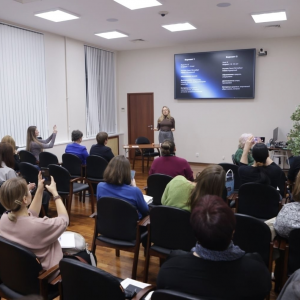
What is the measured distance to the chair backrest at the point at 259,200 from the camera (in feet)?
10.2

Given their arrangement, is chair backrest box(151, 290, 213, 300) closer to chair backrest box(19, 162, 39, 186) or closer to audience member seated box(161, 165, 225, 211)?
audience member seated box(161, 165, 225, 211)

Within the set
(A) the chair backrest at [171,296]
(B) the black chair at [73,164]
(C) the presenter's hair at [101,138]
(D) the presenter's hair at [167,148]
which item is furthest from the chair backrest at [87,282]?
(C) the presenter's hair at [101,138]

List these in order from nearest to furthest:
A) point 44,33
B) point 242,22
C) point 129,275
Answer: point 129,275, point 242,22, point 44,33

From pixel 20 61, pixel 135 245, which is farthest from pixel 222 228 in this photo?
pixel 20 61

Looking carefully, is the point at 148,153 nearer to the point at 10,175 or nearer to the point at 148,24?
the point at 148,24

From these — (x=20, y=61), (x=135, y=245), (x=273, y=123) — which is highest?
(x=20, y=61)

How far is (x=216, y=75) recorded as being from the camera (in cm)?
827

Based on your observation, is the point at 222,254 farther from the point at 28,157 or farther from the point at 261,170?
the point at 28,157

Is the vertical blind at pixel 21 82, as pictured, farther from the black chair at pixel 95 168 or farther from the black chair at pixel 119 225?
the black chair at pixel 119 225

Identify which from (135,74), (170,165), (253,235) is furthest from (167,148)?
(135,74)

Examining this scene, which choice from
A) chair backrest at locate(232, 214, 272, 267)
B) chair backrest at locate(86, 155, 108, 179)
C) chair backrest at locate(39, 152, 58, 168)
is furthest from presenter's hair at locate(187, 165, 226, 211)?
chair backrest at locate(39, 152, 58, 168)

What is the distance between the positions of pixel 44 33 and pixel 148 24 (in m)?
2.47

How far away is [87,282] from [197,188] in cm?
122

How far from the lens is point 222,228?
4.46 ft
